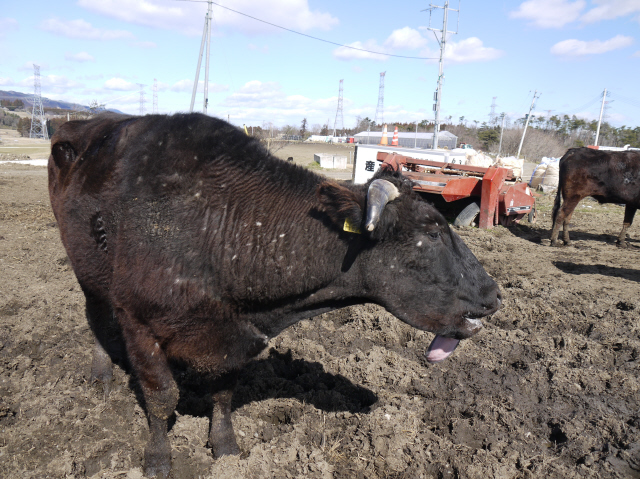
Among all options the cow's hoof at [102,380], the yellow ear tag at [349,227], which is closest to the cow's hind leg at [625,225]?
the yellow ear tag at [349,227]

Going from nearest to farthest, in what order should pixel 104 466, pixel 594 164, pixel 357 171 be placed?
1. pixel 104 466
2. pixel 594 164
3. pixel 357 171

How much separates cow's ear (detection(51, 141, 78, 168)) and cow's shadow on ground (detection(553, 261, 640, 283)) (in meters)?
7.36

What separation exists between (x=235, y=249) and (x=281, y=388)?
5.89ft

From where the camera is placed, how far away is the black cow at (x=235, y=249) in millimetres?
2561

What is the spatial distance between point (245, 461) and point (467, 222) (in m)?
8.47

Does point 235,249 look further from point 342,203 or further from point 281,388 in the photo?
point 281,388

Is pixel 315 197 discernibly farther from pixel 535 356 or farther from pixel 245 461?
pixel 535 356

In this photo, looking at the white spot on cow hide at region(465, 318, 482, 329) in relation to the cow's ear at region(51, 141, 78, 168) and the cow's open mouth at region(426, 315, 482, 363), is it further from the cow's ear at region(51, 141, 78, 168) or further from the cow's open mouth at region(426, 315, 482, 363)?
the cow's ear at region(51, 141, 78, 168)

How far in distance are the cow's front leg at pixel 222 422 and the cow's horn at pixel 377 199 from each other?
155 centimetres

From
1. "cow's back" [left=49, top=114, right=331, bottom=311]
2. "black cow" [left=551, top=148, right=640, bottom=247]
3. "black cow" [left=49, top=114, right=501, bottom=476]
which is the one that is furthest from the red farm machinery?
"cow's back" [left=49, top=114, right=331, bottom=311]

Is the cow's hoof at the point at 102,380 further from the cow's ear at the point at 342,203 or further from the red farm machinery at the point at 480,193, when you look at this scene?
the red farm machinery at the point at 480,193

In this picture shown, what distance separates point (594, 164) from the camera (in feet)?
32.7

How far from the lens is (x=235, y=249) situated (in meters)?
2.59

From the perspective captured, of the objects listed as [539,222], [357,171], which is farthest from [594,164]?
[357,171]
